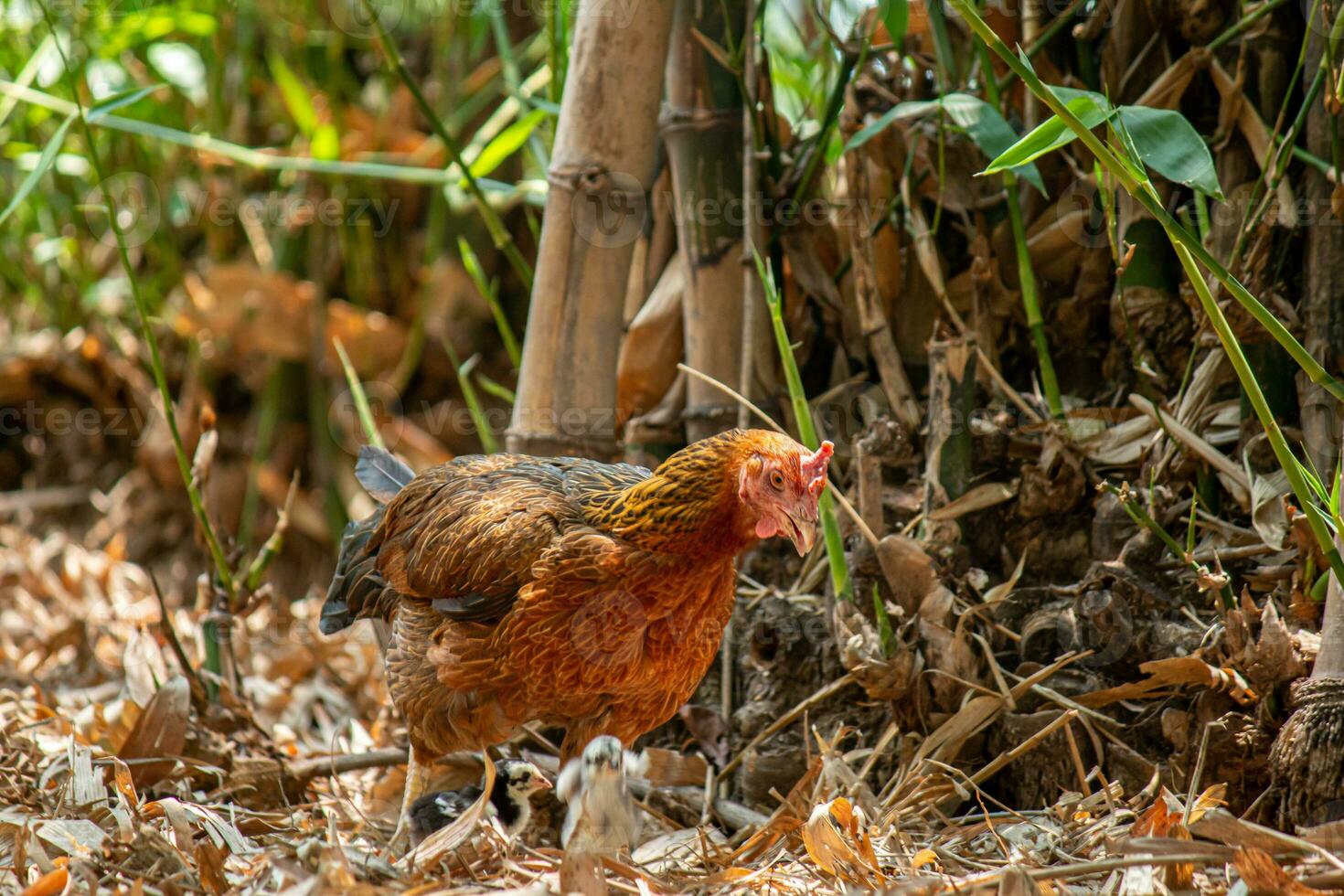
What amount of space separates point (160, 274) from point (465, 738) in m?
2.43

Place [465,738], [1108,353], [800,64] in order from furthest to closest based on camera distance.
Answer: [800,64] < [1108,353] < [465,738]

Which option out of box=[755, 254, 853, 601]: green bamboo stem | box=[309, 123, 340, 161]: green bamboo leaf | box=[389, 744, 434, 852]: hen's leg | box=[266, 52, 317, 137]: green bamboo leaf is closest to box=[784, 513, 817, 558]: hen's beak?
box=[755, 254, 853, 601]: green bamboo stem

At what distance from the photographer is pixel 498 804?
1.72m

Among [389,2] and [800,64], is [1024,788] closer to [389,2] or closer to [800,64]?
[800,64]

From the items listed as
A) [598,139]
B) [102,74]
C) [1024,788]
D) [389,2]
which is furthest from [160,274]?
[1024,788]

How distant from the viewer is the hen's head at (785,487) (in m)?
1.47

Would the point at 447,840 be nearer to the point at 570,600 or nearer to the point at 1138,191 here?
the point at 570,600

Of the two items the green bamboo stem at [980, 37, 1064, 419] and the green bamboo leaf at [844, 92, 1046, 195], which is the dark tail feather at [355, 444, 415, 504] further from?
the green bamboo stem at [980, 37, 1064, 419]

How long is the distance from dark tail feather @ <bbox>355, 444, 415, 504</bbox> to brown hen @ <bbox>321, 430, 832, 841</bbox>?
33 cm

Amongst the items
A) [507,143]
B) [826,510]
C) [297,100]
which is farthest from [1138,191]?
[297,100]

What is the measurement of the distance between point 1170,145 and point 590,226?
100cm

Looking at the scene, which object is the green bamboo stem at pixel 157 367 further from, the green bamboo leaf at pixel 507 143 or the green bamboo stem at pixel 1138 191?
the green bamboo stem at pixel 1138 191

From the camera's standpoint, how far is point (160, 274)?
11.5ft

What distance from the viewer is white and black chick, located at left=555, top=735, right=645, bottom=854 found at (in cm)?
133
